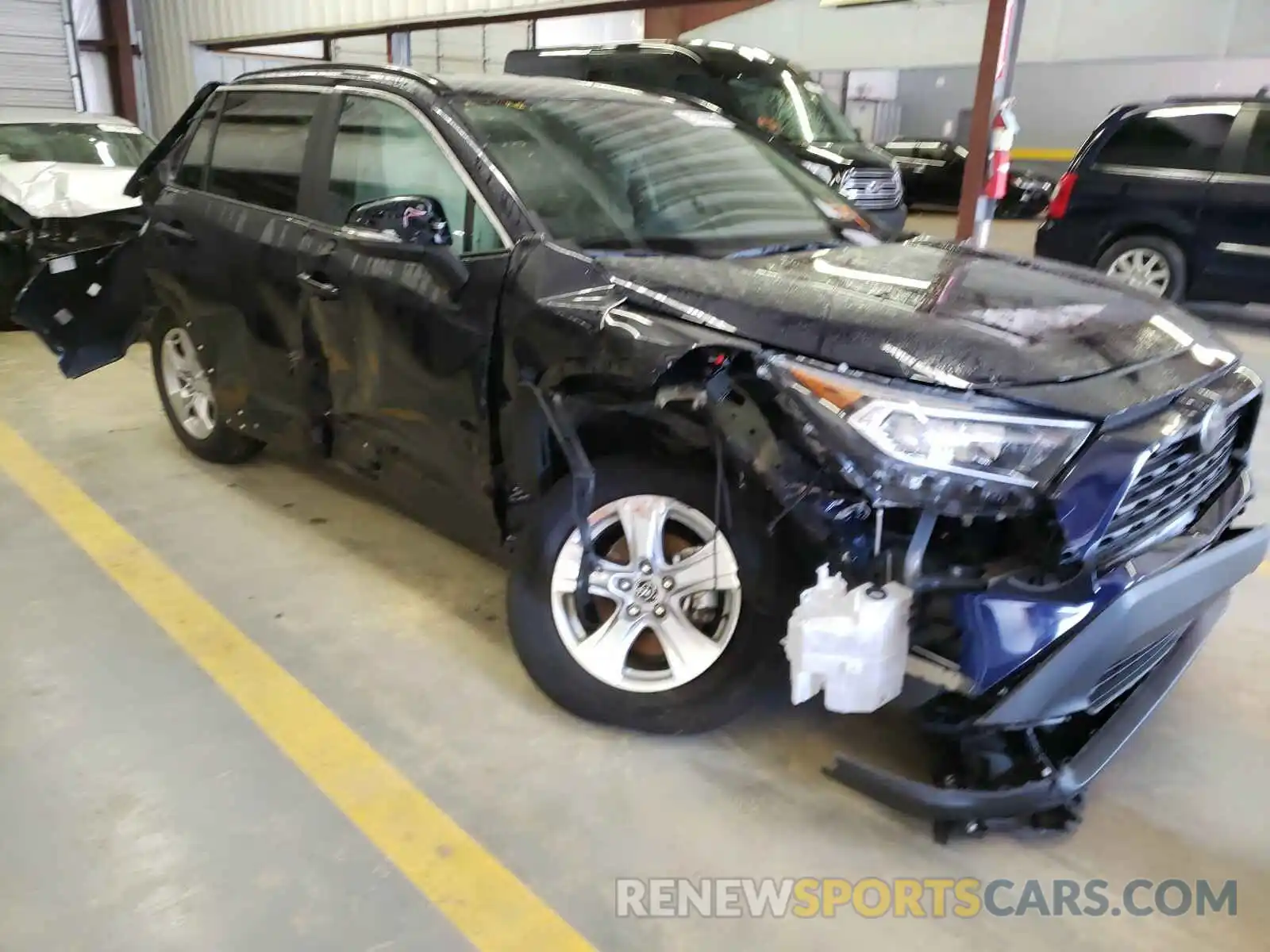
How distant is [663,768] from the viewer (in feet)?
8.04

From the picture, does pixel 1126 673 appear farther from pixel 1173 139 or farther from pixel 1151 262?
pixel 1173 139

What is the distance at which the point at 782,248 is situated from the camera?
2.87m

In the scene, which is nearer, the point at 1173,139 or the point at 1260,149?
the point at 1260,149

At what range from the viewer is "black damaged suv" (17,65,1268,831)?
6.36 ft

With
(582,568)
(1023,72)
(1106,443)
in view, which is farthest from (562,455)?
(1023,72)

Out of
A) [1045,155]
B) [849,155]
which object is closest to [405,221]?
[849,155]

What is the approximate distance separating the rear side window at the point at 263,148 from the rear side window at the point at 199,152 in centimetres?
6

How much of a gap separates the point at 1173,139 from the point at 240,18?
1022 centimetres

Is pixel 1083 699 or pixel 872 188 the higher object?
pixel 872 188

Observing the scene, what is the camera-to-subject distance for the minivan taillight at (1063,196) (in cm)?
798

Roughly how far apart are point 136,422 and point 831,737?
4.16 m

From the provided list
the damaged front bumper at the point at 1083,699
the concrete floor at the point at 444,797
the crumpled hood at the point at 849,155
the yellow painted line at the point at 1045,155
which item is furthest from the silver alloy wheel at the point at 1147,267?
the yellow painted line at the point at 1045,155

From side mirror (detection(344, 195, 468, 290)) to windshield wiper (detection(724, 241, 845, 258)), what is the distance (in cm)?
76

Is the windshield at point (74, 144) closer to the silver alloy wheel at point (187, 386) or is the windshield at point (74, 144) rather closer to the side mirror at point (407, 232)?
the silver alloy wheel at point (187, 386)
